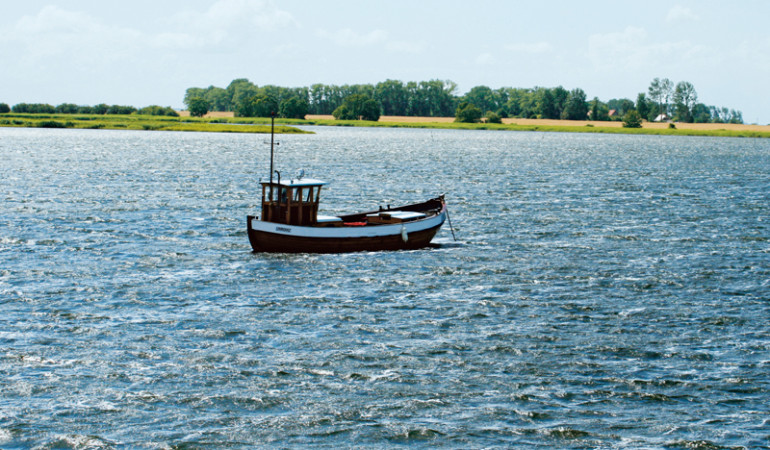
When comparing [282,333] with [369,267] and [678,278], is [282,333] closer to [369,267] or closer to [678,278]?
[369,267]

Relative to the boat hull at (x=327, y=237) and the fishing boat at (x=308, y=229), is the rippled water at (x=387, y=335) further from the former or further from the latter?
the fishing boat at (x=308, y=229)

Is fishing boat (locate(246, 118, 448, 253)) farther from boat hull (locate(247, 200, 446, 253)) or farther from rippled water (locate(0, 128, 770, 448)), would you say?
rippled water (locate(0, 128, 770, 448))

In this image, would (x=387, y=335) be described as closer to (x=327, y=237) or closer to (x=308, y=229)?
(x=308, y=229)

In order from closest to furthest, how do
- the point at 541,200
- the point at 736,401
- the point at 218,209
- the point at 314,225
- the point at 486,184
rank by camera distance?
the point at 736,401 → the point at 314,225 → the point at 218,209 → the point at 541,200 → the point at 486,184

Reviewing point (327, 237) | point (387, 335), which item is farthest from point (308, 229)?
point (387, 335)

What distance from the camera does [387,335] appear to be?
28.5m

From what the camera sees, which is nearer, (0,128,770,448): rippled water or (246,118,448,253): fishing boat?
(0,128,770,448): rippled water

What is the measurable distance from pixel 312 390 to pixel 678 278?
22624 mm

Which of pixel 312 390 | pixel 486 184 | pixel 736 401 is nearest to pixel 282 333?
pixel 312 390

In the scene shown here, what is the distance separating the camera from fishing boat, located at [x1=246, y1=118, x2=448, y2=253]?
43.6 metres

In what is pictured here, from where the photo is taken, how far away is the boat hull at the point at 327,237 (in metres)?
43.5

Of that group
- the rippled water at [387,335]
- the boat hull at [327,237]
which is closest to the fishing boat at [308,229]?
the boat hull at [327,237]

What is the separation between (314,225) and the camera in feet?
147

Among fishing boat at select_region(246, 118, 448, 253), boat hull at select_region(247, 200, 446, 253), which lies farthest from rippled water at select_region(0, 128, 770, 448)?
fishing boat at select_region(246, 118, 448, 253)
